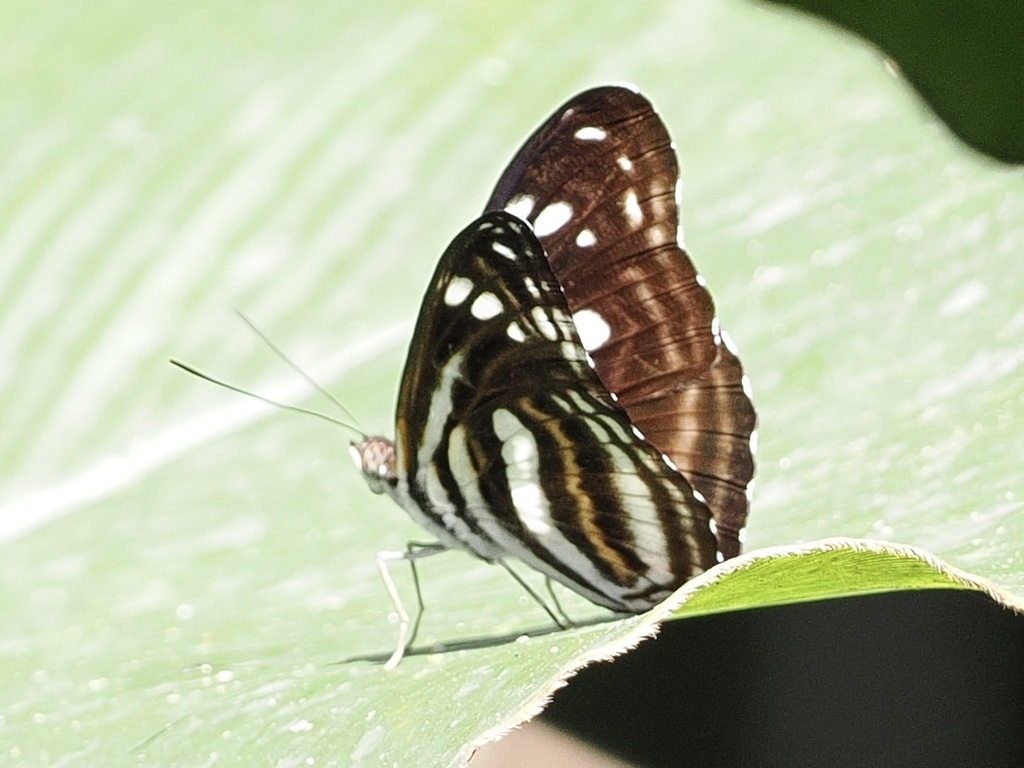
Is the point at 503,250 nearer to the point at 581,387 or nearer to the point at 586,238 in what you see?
the point at 581,387

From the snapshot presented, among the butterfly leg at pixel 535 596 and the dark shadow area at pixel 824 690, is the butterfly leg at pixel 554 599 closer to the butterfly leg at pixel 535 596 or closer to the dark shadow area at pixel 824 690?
the butterfly leg at pixel 535 596

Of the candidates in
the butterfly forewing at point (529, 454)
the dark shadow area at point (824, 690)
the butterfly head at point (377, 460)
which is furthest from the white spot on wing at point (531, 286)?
the dark shadow area at point (824, 690)

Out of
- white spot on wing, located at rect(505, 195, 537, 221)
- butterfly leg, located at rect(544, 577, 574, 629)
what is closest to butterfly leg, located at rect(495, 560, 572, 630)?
butterfly leg, located at rect(544, 577, 574, 629)

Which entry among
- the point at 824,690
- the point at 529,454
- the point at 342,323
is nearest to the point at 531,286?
the point at 529,454

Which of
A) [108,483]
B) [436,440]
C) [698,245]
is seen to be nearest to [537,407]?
[436,440]

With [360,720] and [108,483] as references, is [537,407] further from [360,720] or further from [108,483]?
[108,483]

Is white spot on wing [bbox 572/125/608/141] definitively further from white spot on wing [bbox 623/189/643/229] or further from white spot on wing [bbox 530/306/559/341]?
white spot on wing [bbox 530/306/559/341]
